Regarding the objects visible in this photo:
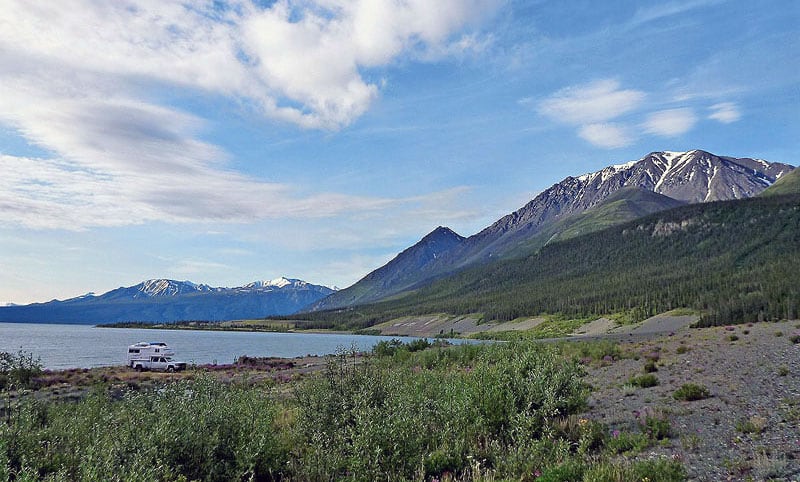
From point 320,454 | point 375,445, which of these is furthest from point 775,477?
point 320,454

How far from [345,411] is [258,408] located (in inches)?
78.1

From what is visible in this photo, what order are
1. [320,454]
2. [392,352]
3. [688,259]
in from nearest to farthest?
1. [320,454]
2. [392,352]
3. [688,259]

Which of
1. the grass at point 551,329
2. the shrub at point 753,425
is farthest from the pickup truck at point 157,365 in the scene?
the grass at point 551,329

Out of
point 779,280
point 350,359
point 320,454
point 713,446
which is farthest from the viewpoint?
point 779,280

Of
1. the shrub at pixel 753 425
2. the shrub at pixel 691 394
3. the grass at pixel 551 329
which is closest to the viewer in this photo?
the shrub at pixel 753 425

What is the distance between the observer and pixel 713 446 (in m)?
10.4

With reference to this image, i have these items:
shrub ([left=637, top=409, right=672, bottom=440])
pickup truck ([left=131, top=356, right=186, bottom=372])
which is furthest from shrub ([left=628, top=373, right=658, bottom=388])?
pickup truck ([left=131, top=356, right=186, bottom=372])

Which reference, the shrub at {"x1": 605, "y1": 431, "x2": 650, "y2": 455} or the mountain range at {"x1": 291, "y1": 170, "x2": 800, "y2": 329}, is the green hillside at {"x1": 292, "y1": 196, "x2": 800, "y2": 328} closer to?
the mountain range at {"x1": 291, "y1": 170, "x2": 800, "y2": 329}

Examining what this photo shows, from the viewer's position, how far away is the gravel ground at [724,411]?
9.06 m

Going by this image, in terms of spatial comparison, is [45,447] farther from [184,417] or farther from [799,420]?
[799,420]

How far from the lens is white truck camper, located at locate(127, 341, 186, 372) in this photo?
48938mm

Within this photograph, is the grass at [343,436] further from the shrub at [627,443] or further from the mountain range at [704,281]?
the mountain range at [704,281]

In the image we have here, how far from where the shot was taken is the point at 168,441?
27.5 feet

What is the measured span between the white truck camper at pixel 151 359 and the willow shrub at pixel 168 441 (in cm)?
4299
